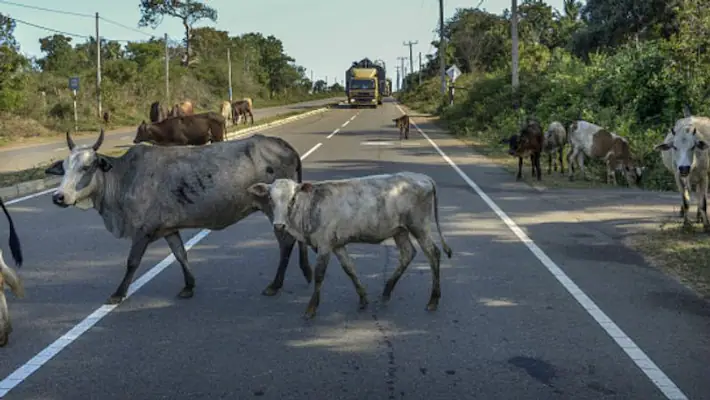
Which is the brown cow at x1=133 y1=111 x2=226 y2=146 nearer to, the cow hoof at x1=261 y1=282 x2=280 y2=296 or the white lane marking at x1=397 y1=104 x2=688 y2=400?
the white lane marking at x1=397 y1=104 x2=688 y2=400

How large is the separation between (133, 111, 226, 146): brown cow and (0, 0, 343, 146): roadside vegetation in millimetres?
17225

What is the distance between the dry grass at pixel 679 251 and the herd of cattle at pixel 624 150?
0.29m

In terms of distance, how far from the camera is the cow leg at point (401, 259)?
717cm

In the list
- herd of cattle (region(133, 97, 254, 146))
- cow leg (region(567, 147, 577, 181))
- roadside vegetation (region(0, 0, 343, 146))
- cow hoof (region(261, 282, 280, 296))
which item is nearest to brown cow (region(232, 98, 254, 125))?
roadside vegetation (region(0, 0, 343, 146))

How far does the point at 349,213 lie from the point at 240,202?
1.42 metres

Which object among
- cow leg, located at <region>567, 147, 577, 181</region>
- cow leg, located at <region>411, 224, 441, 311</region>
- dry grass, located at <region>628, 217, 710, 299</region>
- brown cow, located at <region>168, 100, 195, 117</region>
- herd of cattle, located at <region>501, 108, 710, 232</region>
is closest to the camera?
cow leg, located at <region>411, 224, 441, 311</region>

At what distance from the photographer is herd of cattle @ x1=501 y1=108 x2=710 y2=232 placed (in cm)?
1028

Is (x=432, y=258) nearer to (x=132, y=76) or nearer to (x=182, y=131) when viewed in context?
(x=182, y=131)

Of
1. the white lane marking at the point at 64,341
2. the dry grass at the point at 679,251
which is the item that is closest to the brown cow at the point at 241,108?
the dry grass at the point at 679,251

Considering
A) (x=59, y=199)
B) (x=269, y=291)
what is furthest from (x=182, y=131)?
(x=269, y=291)

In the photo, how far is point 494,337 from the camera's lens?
6086 mm

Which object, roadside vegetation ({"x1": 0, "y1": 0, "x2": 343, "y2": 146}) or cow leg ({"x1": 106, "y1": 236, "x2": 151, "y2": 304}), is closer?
cow leg ({"x1": 106, "y1": 236, "x2": 151, "y2": 304})

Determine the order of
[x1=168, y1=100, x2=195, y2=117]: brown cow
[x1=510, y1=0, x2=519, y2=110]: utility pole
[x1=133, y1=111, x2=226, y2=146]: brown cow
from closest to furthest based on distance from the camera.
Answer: [x1=133, y1=111, x2=226, y2=146]: brown cow
[x1=168, y1=100, x2=195, y2=117]: brown cow
[x1=510, y1=0, x2=519, y2=110]: utility pole

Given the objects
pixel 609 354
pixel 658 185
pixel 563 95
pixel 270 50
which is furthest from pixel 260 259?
pixel 270 50
